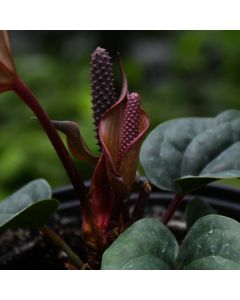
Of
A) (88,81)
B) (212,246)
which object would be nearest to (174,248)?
(212,246)

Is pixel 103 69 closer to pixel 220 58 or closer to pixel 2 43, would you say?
pixel 2 43

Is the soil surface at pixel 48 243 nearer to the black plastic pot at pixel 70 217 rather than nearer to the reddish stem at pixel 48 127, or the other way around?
the black plastic pot at pixel 70 217

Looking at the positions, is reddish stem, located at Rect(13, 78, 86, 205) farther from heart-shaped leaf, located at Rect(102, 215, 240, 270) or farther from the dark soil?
the dark soil

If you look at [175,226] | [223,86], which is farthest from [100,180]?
[223,86]

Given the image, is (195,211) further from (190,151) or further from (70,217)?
(70,217)

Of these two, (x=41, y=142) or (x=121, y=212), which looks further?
(x=41, y=142)

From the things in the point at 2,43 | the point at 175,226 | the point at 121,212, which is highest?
the point at 2,43

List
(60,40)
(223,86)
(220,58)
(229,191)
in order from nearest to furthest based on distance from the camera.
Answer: (229,191)
(223,86)
(220,58)
(60,40)

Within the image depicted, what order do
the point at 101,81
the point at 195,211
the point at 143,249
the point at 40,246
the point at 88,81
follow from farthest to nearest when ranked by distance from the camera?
the point at 88,81 → the point at 40,246 → the point at 195,211 → the point at 101,81 → the point at 143,249
